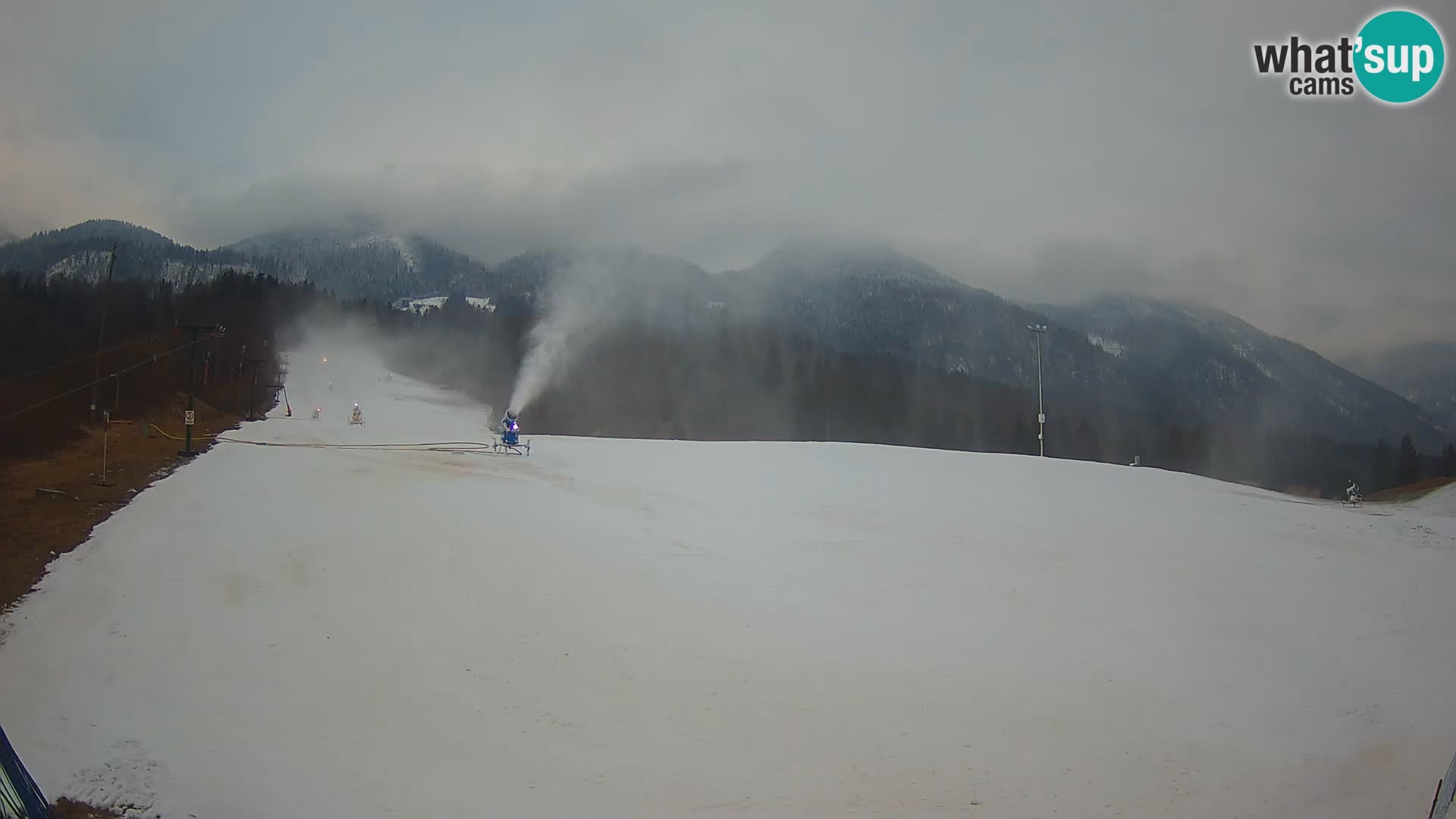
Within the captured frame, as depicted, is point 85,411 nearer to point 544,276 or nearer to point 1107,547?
point 1107,547

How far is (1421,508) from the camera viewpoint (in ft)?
60.0

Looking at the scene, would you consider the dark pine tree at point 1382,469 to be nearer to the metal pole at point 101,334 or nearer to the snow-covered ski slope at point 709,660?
the snow-covered ski slope at point 709,660

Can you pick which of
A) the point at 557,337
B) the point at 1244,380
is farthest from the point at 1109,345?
the point at 557,337

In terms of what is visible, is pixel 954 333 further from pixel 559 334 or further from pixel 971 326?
pixel 559 334

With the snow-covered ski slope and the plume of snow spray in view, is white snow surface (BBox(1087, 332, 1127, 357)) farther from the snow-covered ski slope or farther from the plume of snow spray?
the snow-covered ski slope

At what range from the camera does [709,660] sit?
9.09 metres

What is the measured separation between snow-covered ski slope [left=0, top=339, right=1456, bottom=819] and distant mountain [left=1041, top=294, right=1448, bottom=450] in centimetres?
1837

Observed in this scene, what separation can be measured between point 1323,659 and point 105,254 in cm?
4327

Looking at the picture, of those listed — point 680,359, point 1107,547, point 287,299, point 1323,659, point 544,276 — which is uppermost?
point 544,276

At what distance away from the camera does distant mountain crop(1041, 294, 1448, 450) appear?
1583 inches

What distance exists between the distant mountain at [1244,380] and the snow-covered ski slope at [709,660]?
60.3 feet

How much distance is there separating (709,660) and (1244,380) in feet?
312

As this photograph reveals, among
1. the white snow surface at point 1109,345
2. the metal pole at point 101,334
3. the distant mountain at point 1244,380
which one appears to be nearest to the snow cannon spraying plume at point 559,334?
the metal pole at point 101,334

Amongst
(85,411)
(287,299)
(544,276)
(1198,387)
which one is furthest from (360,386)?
(544,276)
